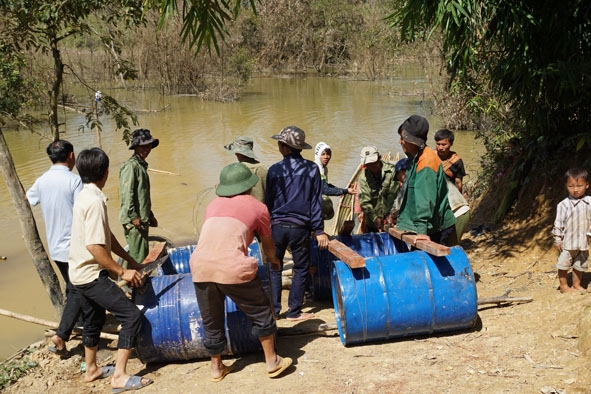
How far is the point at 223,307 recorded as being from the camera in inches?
156

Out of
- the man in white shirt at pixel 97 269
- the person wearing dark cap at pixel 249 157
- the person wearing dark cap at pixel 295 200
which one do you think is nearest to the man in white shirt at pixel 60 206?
the man in white shirt at pixel 97 269

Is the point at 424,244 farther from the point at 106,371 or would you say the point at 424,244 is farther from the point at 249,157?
the point at 106,371

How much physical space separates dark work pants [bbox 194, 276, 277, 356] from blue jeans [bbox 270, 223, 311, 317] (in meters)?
0.71

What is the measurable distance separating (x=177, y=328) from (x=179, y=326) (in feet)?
0.07

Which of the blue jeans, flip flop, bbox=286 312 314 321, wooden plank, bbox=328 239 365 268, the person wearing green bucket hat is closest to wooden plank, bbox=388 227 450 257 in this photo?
wooden plank, bbox=328 239 365 268

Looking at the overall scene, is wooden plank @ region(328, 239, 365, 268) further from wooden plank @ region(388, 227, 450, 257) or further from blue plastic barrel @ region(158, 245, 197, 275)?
blue plastic barrel @ region(158, 245, 197, 275)

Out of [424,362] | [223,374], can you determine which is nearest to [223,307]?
[223,374]

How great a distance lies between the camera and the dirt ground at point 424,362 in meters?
A: 3.75

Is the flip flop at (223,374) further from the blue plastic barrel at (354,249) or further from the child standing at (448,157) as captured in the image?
the child standing at (448,157)

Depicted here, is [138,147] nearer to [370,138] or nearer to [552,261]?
[552,261]

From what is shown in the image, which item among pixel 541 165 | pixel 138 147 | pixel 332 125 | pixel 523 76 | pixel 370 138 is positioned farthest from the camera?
pixel 332 125

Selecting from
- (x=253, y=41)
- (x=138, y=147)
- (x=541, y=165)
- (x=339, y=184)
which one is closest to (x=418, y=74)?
(x=253, y=41)

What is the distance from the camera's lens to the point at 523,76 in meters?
5.90

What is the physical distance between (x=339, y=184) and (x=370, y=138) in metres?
5.02
